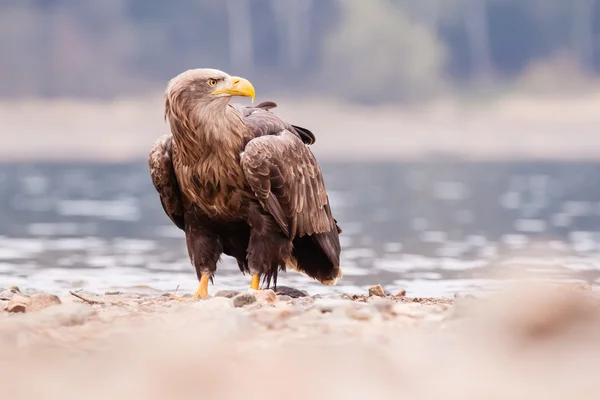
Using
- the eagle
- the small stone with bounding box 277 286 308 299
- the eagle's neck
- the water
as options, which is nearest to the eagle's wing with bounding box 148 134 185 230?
the eagle

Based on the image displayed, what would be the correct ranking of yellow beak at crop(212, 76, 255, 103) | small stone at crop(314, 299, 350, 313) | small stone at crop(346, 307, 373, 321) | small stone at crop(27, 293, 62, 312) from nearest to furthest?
small stone at crop(346, 307, 373, 321), small stone at crop(314, 299, 350, 313), small stone at crop(27, 293, 62, 312), yellow beak at crop(212, 76, 255, 103)

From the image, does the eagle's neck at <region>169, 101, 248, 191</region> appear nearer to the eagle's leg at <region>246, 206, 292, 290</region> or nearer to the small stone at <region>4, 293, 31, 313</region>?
the eagle's leg at <region>246, 206, 292, 290</region>

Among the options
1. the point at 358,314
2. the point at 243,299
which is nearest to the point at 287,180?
the point at 243,299

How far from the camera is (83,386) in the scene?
454cm

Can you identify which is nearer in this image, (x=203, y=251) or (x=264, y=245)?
(x=264, y=245)

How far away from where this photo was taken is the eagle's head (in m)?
8.16

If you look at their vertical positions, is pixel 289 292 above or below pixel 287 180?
below

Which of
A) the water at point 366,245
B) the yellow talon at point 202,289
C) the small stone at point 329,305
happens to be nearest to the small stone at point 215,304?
the small stone at point 329,305

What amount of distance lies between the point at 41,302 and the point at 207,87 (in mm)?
2058

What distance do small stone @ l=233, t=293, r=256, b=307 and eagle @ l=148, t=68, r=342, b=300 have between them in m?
1.13

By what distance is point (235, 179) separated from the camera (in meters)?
8.30

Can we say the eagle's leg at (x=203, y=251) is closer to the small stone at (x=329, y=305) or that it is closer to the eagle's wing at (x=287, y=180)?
the eagle's wing at (x=287, y=180)

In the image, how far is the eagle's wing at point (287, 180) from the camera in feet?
27.0

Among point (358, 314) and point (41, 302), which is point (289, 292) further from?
point (358, 314)
